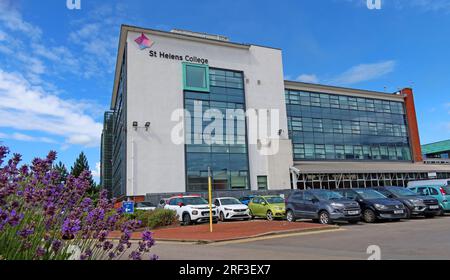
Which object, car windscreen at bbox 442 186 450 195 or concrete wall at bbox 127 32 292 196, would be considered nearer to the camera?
car windscreen at bbox 442 186 450 195

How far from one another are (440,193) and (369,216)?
5510 millimetres

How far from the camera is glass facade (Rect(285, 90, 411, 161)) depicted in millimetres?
43750

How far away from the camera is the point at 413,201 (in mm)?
16938

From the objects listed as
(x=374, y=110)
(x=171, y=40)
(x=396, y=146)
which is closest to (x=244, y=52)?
(x=171, y=40)

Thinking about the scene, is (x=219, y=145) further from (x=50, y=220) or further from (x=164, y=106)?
(x=50, y=220)

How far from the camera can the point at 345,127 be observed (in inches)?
1838

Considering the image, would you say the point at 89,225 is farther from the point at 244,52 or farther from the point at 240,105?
the point at 244,52

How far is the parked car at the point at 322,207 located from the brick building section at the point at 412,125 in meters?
40.8

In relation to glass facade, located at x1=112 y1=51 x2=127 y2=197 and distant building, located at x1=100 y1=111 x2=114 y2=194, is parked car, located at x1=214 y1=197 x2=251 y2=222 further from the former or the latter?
distant building, located at x1=100 y1=111 x2=114 y2=194

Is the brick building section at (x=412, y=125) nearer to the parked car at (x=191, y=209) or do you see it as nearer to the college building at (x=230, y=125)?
the college building at (x=230, y=125)

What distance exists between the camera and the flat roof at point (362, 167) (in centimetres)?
3884

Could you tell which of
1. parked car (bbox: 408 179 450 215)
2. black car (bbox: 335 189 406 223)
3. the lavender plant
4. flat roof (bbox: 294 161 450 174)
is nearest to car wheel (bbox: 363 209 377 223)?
black car (bbox: 335 189 406 223)

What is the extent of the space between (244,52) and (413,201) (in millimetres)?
27616

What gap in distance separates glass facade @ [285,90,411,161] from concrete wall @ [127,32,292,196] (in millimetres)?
Result: 4768
